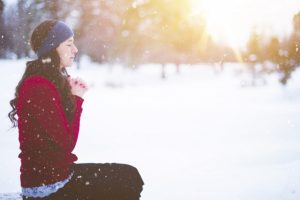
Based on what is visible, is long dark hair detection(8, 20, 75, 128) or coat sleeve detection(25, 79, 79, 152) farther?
long dark hair detection(8, 20, 75, 128)

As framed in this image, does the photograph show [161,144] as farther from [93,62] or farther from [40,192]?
[93,62]

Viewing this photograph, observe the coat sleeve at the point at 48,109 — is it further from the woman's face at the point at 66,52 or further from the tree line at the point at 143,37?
the tree line at the point at 143,37

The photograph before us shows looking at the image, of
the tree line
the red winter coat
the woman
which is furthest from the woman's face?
the tree line

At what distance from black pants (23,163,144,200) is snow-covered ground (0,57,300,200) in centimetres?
209

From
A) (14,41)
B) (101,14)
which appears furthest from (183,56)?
(14,41)

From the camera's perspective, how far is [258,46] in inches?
955

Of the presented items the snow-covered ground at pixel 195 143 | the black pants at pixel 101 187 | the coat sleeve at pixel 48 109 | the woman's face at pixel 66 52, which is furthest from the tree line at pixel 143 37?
the coat sleeve at pixel 48 109

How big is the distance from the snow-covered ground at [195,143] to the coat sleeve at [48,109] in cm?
252

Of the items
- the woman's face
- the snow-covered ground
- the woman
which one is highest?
the woman's face

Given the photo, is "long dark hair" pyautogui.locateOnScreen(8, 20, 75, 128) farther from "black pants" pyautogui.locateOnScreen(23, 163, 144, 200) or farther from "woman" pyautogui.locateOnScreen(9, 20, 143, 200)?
"black pants" pyautogui.locateOnScreen(23, 163, 144, 200)

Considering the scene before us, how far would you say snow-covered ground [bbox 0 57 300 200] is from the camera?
4.75 metres

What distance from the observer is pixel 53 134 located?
2.04m

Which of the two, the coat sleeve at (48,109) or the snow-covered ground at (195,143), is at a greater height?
the coat sleeve at (48,109)

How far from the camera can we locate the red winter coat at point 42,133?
6.64 feet
